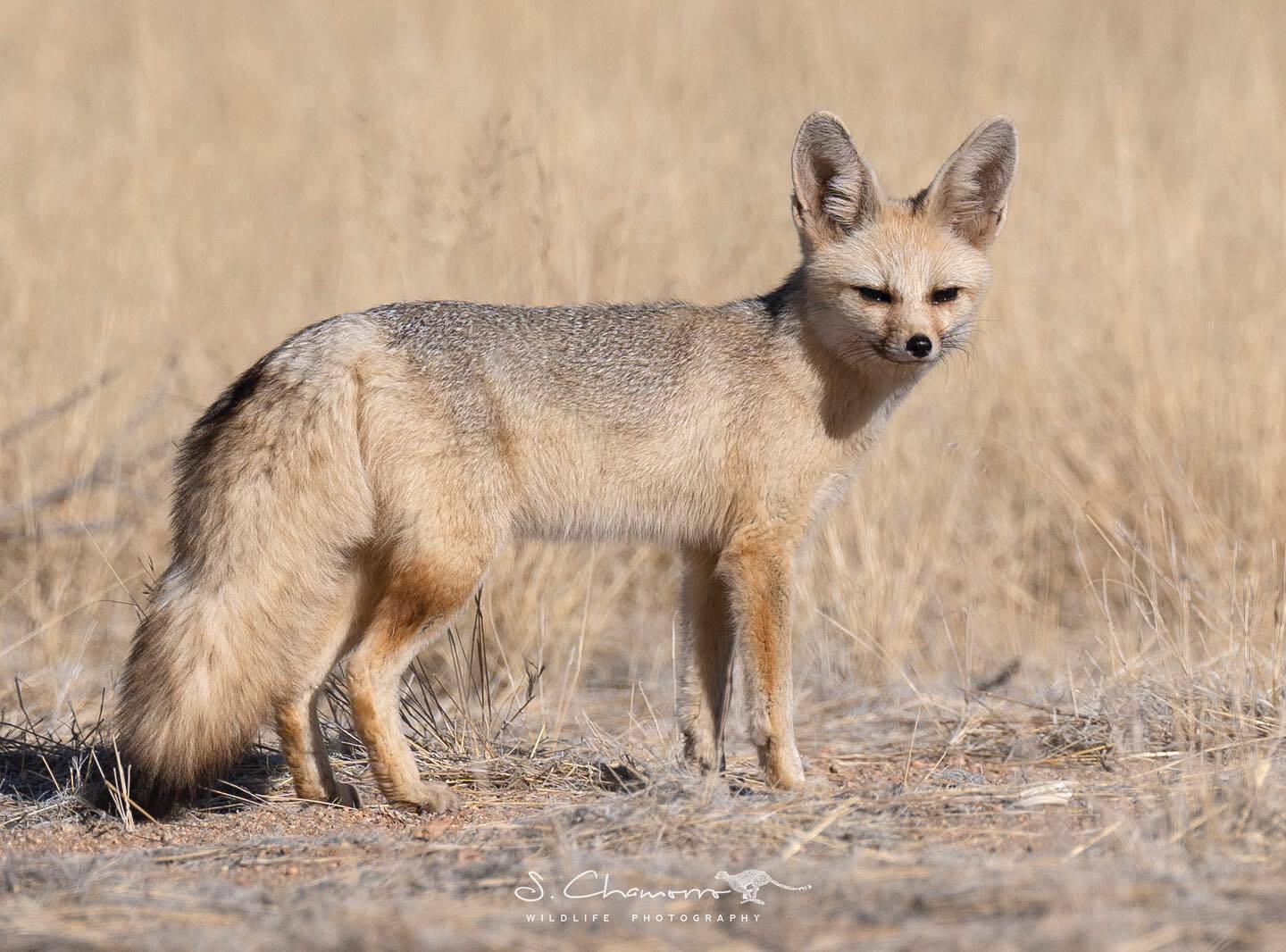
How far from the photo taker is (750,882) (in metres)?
2.75

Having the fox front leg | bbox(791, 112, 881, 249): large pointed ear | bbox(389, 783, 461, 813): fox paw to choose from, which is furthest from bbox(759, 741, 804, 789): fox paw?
bbox(791, 112, 881, 249): large pointed ear

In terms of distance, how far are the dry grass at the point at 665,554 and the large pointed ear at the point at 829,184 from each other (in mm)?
1508

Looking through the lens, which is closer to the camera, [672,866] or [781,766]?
[672,866]

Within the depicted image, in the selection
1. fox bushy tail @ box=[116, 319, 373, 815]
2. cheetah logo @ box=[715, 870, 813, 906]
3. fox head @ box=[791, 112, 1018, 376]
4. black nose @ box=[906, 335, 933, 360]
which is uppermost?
fox head @ box=[791, 112, 1018, 376]

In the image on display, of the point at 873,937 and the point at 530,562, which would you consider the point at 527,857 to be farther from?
the point at 530,562

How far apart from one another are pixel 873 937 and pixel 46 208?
6939 mm

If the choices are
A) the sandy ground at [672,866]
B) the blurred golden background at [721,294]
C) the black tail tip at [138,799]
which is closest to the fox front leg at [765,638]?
the sandy ground at [672,866]

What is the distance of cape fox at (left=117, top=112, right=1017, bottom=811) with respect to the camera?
12.1 ft

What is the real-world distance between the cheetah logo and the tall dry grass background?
184 centimetres

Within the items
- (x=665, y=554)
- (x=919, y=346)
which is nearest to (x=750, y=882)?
(x=919, y=346)

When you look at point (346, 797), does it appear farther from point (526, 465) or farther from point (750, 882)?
point (750, 882)

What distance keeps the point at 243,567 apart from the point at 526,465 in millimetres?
834

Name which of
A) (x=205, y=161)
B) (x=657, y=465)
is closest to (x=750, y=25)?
(x=205, y=161)

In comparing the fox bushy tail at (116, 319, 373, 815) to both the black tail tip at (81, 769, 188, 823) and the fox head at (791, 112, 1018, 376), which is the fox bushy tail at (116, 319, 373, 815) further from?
the fox head at (791, 112, 1018, 376)
